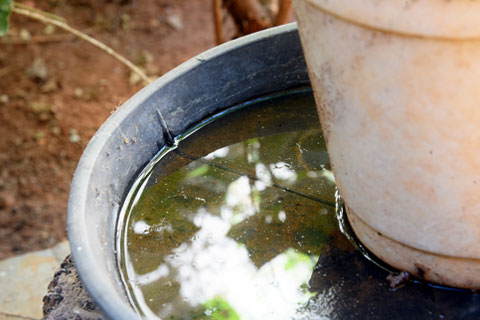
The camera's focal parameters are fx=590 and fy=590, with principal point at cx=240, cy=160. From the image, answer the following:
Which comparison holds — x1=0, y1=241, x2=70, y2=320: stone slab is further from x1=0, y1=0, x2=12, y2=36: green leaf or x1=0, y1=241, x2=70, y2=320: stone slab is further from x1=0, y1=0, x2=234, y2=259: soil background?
x1=0, y1=0, x2=12, y2=36: green leaf

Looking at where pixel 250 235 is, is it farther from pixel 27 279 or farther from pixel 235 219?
pixel 27 279

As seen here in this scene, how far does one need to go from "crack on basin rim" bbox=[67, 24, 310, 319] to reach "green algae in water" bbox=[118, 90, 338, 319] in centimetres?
5

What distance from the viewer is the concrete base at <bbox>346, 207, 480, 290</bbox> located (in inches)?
41.1

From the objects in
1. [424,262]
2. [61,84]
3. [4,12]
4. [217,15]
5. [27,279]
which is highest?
[4,12]

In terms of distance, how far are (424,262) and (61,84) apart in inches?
97.2

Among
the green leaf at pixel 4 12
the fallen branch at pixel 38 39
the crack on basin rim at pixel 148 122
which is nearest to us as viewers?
the crack on basin rim at pixel 148 122

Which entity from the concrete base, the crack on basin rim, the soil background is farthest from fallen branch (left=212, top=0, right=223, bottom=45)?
the concrete base

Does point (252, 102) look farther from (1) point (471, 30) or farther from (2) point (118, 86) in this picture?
(2) point (118, 86)

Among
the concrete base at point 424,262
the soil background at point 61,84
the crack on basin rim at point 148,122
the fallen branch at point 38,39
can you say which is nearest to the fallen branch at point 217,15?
the crack on basin rim at point 148,122

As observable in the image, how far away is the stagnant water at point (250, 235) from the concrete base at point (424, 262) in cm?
3

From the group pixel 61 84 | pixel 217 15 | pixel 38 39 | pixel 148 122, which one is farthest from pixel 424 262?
pixel 38 39

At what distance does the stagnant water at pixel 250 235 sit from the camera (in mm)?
1109

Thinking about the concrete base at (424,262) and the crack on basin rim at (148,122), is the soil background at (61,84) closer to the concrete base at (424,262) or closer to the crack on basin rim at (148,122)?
the crack on basin rim at (148,122)

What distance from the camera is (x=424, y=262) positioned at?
3.51 ft
